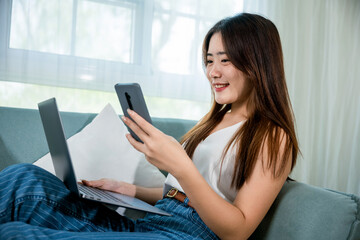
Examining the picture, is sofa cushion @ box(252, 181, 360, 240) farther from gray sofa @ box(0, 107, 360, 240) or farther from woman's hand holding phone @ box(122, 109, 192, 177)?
woman's hand holding phone @ box(122, 109, 192, 177)

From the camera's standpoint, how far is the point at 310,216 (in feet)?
3.16

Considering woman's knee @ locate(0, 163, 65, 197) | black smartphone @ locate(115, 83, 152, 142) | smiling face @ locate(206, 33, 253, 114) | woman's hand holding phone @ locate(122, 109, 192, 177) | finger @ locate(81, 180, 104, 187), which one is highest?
smiling face @ locate(206, 33, 253, 114)

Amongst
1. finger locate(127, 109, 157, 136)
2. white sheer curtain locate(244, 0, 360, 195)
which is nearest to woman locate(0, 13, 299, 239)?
finger locate(127, 109, 157, 136)

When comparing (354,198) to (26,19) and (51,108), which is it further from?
(26,19)

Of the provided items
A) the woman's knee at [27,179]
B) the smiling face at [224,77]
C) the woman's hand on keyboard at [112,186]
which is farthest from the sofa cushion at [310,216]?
the woman's knee at [27,179]

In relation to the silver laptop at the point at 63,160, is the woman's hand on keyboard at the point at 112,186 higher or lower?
lower

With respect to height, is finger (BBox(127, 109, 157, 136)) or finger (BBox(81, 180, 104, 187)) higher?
finger (BBox(127, 109, 157, 136))

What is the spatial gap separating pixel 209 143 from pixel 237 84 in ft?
0.73

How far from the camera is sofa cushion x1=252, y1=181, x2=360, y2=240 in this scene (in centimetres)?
90

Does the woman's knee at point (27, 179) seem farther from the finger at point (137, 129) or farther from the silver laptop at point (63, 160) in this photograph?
the finger at point (137, 129)

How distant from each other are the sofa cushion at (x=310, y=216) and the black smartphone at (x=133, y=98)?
51cm

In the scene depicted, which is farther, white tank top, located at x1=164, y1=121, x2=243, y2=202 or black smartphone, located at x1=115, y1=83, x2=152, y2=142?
white tank top, located at x1=164, y1=121, x2=243, y2=202

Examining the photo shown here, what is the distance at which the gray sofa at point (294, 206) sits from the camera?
90 cm

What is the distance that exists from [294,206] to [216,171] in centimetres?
25
